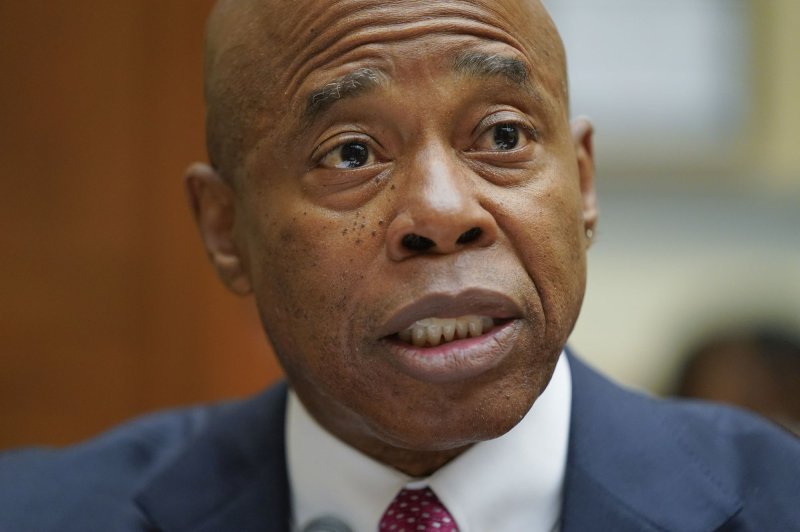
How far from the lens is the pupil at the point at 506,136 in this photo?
1809 millimetres

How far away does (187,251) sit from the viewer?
3564 mm

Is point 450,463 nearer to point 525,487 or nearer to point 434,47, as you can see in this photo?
point 525,487

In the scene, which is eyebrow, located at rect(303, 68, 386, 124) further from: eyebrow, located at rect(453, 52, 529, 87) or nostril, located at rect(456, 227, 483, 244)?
nostril, located at rect(456, 227, 483, 244)

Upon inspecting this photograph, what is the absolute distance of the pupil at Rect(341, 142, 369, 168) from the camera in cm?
180

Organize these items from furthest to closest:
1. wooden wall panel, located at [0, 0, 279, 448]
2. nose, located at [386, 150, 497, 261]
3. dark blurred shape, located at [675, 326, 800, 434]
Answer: dark blurred shape, located at [675, 326, 800, 434] → wooden wall panel, located at [0, 0, 279, 448] → nose, located at [386, 150, 497, 261]

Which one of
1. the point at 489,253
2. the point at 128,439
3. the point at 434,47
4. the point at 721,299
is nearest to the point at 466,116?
the point at 434,47

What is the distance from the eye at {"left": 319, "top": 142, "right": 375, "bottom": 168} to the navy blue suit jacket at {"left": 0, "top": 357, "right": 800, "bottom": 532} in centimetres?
60

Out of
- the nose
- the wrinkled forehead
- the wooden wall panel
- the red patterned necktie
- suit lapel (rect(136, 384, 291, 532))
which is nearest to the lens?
the nose

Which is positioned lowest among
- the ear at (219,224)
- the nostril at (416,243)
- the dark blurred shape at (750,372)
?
the dark blurred shape at (750,372)

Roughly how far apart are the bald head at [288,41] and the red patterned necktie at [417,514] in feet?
2.16

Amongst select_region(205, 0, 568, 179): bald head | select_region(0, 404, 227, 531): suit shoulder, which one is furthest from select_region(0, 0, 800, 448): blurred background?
select_region(205, 0, 568, 179): bald head

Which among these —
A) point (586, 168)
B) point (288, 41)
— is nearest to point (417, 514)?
point (586, 168)

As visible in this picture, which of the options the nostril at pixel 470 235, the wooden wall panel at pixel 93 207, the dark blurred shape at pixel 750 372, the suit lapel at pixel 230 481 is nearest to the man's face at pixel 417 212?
the nostril at pixel 470 235

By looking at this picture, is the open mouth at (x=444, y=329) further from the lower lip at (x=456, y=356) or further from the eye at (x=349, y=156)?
the eye at (x=349, y=156)
